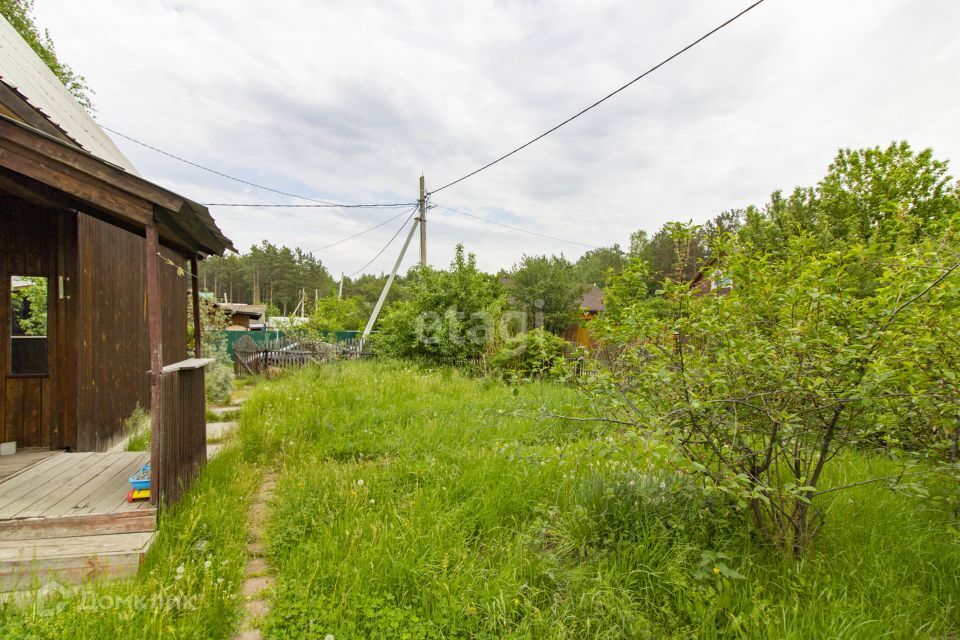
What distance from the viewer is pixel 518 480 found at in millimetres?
3086

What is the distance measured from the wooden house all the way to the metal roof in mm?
28

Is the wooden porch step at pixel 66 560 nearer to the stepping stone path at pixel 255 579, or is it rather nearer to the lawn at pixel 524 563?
the lawn at pixel 524 563

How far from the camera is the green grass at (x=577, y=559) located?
1.88 meters

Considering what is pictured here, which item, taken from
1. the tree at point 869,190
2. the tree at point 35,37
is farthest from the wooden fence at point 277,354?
the tree at point 869,190

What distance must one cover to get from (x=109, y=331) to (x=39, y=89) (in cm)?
284

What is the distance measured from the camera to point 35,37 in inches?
509

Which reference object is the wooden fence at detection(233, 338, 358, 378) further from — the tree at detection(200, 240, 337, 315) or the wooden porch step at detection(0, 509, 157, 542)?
the tree at detection(200, 240, 337, 315)

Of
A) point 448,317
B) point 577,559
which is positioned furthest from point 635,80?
point 577,559

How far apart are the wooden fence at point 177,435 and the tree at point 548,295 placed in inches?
521

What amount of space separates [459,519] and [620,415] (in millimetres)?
1255

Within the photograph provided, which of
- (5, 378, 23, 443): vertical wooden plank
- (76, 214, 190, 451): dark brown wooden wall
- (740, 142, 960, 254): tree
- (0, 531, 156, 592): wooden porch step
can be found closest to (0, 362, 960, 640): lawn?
(0, 531, 156, 592): wooden porch step

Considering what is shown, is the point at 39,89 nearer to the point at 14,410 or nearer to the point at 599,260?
the point at 14,410

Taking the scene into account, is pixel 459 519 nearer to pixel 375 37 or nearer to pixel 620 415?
pixel 620 415

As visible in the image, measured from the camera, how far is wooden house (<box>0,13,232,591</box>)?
2.50m
